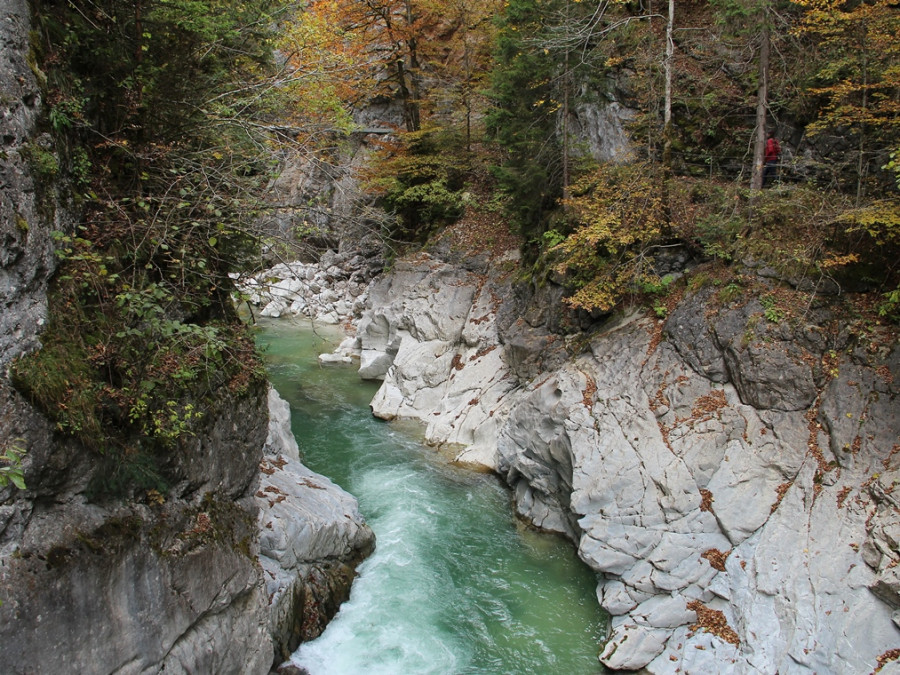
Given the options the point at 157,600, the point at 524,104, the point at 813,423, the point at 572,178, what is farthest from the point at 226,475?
the point at 524,104

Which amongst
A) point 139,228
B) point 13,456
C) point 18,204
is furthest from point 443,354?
point 13,456

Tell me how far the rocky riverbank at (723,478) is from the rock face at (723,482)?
22 millimetres

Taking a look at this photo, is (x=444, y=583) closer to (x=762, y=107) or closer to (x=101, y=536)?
(x=101, y=536)

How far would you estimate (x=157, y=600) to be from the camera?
5.43 m

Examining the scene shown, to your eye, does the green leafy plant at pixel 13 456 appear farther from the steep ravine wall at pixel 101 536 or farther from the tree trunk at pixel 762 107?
the tree trunk at pixel 762 107

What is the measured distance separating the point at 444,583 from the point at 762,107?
11.6 meters

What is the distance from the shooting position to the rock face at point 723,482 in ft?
25.1

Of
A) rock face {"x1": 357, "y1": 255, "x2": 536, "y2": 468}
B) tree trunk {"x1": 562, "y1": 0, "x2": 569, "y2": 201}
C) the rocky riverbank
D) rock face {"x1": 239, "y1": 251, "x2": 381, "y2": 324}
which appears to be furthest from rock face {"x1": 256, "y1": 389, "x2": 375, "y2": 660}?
rock face {"x1": 239, "y1": 251, "x2": 381, "y2": 324}

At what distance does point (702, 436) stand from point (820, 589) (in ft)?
9.59

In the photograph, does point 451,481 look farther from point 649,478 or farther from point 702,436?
point 702,436

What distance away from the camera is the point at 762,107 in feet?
36.8

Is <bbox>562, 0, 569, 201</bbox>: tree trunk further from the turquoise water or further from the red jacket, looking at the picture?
the turquoise water

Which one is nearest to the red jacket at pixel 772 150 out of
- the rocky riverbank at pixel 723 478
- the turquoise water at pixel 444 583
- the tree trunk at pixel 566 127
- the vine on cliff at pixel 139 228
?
the rocky riverbank at pixel 723 478

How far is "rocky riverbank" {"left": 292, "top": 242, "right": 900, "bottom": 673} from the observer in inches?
302
